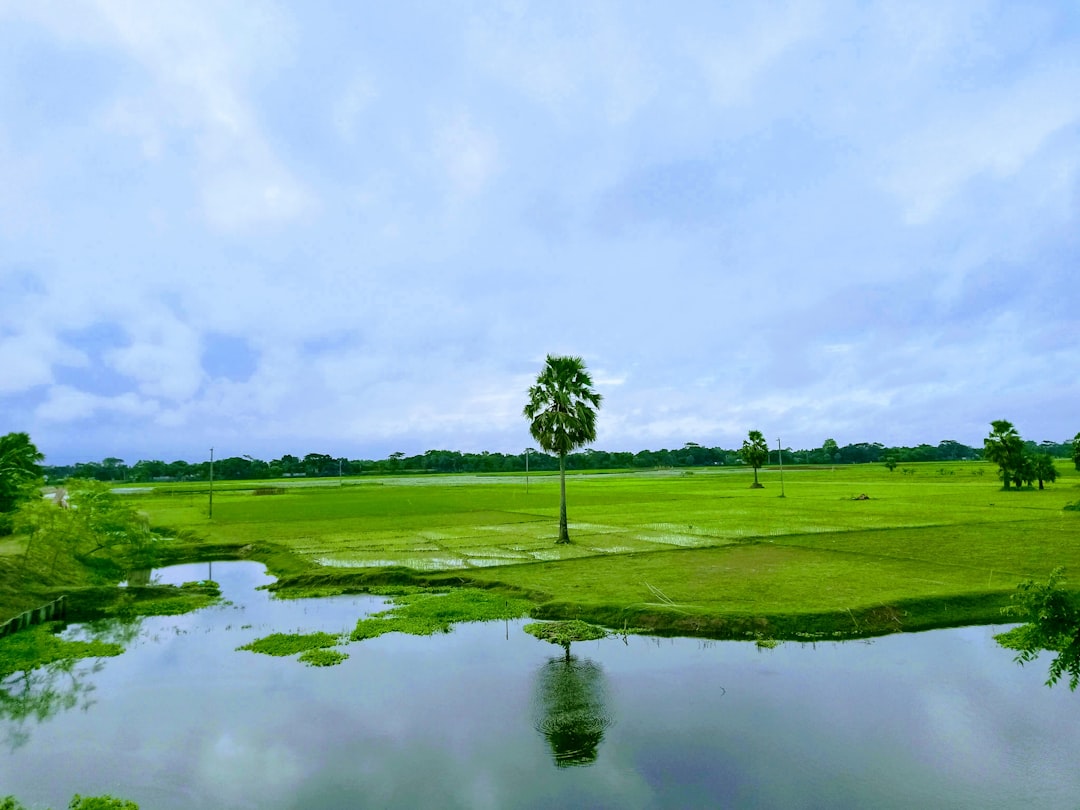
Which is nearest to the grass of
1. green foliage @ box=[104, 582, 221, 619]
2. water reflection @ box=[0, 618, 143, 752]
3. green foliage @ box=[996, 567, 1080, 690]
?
green foliage @ box=[104, 582, 221, 619]

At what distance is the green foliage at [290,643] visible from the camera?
18.8 metres

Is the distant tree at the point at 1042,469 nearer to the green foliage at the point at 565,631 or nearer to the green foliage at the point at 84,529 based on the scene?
the green foliage at the point at 565,631

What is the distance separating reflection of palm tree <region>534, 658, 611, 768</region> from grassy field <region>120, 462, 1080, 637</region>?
14.4 ft

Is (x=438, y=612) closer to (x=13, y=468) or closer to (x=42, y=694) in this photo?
(x=42, y=694)

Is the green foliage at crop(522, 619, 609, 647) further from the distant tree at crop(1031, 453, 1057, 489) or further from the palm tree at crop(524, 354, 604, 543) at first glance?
the distant tree at crop(1031, 453, 1057, 489)

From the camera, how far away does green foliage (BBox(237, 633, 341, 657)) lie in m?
18.8

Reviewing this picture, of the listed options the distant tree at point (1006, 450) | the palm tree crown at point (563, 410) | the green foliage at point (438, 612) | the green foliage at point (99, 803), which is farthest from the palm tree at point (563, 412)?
the distant tree at point (1006, 450)

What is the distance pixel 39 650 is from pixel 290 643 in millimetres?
7478

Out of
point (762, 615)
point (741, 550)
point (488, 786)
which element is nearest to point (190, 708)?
point (488, 786)

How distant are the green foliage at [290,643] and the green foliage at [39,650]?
4.29 m

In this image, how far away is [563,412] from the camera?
122ft

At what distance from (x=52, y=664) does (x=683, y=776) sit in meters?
17.7

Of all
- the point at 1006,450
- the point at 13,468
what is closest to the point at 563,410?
the point at 13,468

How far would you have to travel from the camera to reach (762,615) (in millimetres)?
19938
